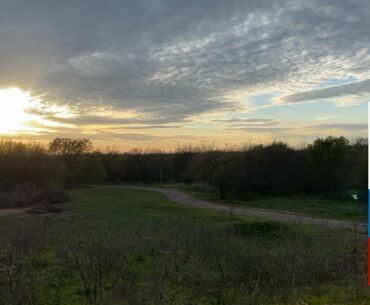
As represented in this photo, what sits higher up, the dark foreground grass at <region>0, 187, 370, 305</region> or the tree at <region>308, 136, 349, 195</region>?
the tree at <region>308, 136, 349, 195</region>

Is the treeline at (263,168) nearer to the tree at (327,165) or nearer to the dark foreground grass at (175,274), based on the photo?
the tree at (327,165)

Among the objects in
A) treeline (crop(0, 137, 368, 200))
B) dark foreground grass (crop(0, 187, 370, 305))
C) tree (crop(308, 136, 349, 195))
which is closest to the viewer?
dark foreground grass (crop(0, 187, 370, 305))

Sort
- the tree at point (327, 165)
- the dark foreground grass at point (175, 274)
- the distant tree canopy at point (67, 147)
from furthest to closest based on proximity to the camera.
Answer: the distant tree canopy at point (67, 147)
the tree at point (327, 165)
the dark foreground grass at point (175, 274)

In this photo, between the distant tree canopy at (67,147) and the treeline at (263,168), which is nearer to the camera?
the treeline at (263,168)

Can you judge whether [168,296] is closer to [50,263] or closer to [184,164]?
[50,263]

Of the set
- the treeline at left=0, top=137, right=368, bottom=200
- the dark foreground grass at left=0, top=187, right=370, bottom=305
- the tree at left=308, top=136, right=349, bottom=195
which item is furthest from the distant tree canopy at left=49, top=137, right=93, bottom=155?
the dark foreground grass at left=0, top=187, right=370, bottom=305

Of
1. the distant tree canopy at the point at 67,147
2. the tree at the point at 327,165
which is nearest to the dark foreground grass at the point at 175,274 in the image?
the tree at the point at 327,165

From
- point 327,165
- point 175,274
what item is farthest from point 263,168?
point 175,274

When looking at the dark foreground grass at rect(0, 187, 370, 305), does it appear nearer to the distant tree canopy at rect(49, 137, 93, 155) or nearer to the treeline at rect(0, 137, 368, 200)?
the treeline at rect(0, 137, 368, 200)

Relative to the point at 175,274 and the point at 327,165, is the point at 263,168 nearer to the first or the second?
the point at 327,165

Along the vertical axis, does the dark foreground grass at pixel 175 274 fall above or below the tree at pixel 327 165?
below

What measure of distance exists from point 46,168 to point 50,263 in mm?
41094

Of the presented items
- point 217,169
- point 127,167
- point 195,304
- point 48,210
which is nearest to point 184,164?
point 127,167

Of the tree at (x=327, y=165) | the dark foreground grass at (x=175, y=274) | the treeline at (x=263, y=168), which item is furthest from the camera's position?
the tree at (x=327, y=165)
